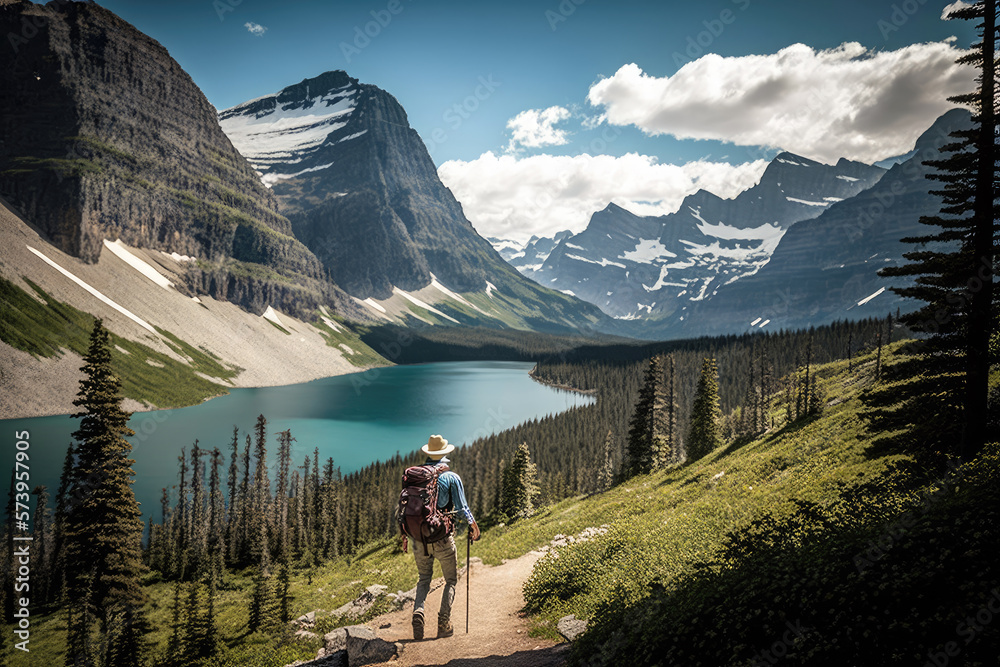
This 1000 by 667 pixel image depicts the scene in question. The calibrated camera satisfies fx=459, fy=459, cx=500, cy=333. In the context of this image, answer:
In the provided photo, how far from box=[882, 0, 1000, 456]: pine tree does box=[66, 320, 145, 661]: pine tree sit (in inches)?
1399

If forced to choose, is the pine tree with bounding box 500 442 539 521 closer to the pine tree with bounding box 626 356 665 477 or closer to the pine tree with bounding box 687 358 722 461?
the pine tree with bounding box 626 356 665 477

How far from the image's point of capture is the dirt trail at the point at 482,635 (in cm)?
944

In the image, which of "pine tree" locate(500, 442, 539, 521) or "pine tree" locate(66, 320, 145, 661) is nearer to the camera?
"pine tree" locate(66, 320, 145, 661)

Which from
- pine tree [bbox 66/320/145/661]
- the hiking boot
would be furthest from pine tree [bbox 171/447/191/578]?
the hiking boot

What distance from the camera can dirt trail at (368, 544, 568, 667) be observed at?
9438 millimetres

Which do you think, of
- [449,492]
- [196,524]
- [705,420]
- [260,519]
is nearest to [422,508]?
[449,492]

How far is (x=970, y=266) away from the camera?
12797 mm

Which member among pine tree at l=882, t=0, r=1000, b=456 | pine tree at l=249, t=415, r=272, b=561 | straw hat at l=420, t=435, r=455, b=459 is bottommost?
pine tree at l=249, t=415, r=272, b=561

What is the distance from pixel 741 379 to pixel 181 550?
558 feet

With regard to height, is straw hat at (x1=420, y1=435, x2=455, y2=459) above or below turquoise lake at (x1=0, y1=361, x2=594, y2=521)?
above

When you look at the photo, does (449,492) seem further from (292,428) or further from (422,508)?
(292,428)

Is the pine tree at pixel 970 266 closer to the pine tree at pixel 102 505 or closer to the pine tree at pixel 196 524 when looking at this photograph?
the pine tree at pixel 102 505

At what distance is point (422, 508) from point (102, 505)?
25.8m

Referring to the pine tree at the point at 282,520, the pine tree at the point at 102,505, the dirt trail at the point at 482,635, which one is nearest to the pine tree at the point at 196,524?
the pine tree at the point at 282,520
